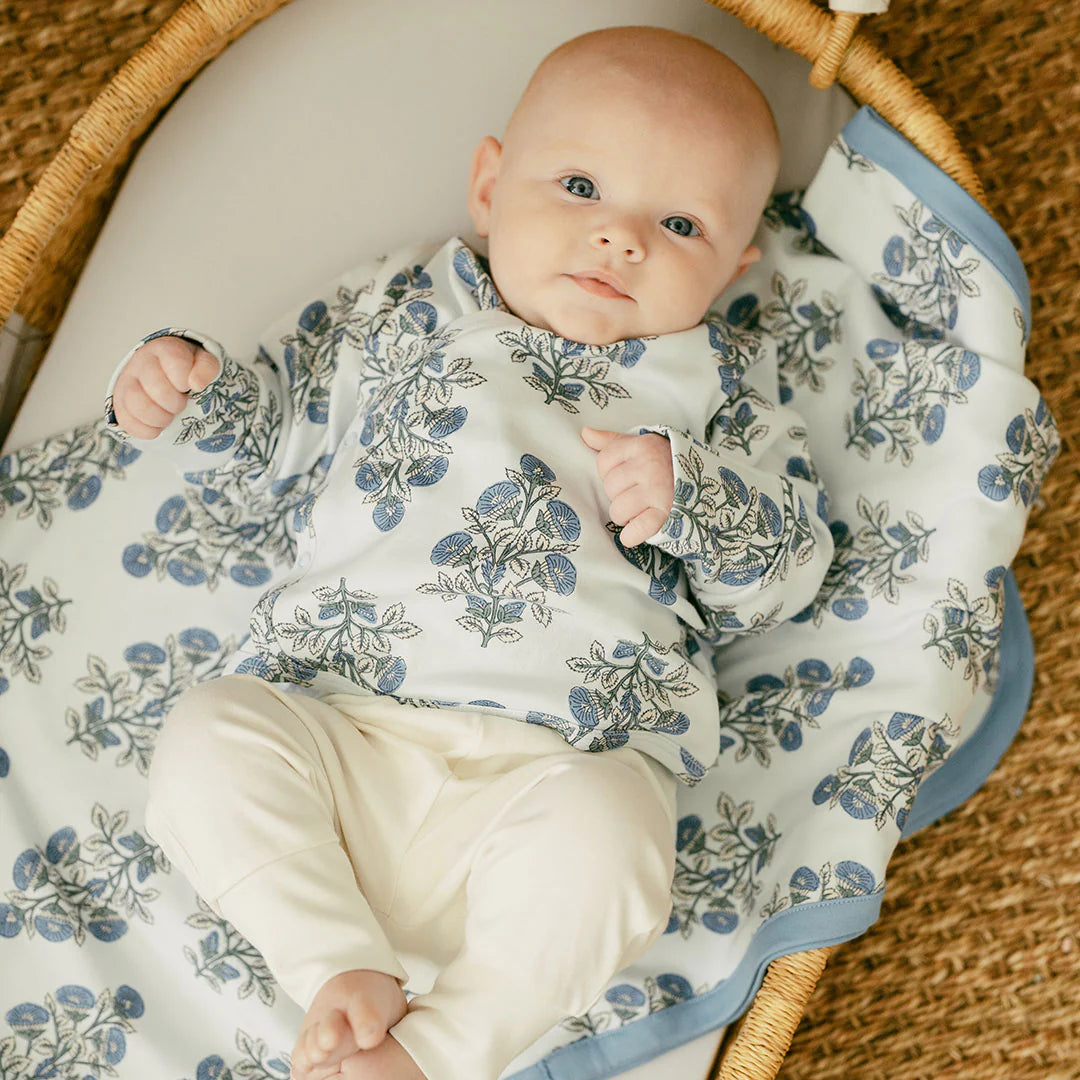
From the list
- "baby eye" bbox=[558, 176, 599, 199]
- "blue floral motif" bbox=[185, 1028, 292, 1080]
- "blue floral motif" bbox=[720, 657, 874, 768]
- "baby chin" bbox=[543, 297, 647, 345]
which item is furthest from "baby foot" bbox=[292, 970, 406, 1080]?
"baby eye" bbox=[558, 176, 599, 199]

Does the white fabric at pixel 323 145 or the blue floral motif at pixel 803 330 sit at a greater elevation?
the white fabric at pixel 323 145

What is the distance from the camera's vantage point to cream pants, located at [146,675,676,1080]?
0.96 m

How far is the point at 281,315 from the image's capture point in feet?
4.51

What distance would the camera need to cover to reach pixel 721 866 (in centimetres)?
124

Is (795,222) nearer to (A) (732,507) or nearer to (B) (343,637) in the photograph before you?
(A) (732,507)

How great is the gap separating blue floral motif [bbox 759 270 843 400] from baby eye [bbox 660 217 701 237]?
0.74ft

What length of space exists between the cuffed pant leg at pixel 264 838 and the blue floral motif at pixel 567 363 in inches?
15.2

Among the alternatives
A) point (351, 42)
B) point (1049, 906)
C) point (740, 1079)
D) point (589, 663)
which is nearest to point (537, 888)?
point (589, 663)

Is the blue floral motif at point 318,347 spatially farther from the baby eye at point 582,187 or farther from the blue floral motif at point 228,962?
the blue floral motif at point 228,962

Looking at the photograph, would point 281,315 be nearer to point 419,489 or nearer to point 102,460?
point 102,460

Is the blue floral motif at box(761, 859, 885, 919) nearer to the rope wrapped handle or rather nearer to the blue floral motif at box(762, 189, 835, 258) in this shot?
the blue floral motif at box(762, 189, 835, 258)

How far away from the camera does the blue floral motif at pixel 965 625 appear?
1.22 meters

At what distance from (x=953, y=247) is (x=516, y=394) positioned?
51 centimetres

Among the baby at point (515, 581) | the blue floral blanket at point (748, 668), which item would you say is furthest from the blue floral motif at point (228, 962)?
the baby at point (515, 581)
